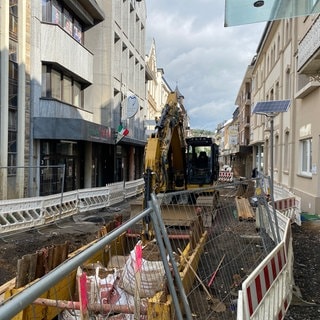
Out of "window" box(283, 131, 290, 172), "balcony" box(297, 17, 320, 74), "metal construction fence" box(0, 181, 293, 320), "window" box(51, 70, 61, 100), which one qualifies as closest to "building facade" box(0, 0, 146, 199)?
"window" box(51, 70, 61, 100)

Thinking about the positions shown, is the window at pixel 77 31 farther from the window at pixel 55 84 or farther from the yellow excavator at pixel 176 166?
the yellow excavator at pixel 176 166

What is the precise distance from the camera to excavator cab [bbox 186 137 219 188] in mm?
15594

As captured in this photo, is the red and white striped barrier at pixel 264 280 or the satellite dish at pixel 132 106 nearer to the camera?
the red and white striped barrier at pixel 264 280

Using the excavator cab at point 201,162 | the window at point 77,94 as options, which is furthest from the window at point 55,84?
the excavator cab at point 201,162

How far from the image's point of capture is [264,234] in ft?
25.2

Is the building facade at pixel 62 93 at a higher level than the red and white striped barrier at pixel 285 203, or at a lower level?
higher

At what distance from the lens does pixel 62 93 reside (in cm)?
1714

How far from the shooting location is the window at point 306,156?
15161 mm

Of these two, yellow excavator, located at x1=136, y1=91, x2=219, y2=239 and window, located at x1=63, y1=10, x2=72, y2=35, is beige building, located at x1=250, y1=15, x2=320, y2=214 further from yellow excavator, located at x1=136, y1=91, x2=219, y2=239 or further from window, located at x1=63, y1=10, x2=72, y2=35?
window, located at x1=63, y1=10, x2=72, y2=35

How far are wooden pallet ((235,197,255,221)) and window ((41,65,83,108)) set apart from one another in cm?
873

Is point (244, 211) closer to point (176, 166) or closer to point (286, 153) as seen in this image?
point (176, 166)

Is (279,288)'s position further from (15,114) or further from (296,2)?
(15,114)

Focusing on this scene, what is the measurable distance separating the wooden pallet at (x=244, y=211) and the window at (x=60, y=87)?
344 inches

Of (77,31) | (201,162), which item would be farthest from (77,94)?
(201,162)
